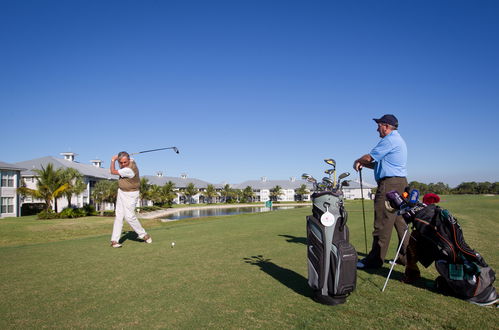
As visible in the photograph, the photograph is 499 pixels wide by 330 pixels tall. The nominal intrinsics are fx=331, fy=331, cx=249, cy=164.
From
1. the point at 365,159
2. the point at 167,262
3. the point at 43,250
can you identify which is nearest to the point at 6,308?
the point at 167,262

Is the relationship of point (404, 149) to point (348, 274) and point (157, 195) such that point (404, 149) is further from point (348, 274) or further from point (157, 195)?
point (157, 195)

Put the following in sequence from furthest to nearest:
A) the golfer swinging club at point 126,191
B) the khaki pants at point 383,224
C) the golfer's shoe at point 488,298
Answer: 1. the golfer swinging club at point 126,191
2. the khaki pants at point 383,224
3. the golfer's shoe at point 488,298

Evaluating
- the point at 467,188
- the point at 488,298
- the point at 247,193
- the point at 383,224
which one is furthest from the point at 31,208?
the point at 467,188

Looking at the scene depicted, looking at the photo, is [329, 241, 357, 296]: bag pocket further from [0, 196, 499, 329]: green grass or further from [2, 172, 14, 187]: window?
[2, 172, 14, 187]: window

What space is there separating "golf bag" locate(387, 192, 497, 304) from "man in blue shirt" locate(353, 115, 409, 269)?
1249mm

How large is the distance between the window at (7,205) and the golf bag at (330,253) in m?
48.5

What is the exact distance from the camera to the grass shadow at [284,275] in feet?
13.8

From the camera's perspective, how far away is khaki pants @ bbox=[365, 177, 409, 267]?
5.36 m

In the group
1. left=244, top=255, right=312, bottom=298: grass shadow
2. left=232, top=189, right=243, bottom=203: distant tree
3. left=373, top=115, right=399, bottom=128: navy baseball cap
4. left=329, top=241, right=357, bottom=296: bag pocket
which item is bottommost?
left=232, top=189, right=243, bottom=203: distant tree

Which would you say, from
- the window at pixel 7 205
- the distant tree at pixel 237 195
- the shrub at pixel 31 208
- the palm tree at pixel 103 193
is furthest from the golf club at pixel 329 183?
the distant tree at pixel 237 195

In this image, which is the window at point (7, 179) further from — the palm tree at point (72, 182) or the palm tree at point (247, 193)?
the palm tree at point (247, 193)

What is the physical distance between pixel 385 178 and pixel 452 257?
200cm

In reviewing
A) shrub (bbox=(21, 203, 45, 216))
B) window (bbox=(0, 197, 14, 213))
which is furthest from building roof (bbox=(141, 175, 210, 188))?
window (bbox=(0, 197, 14, 213))

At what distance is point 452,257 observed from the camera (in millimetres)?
3732
